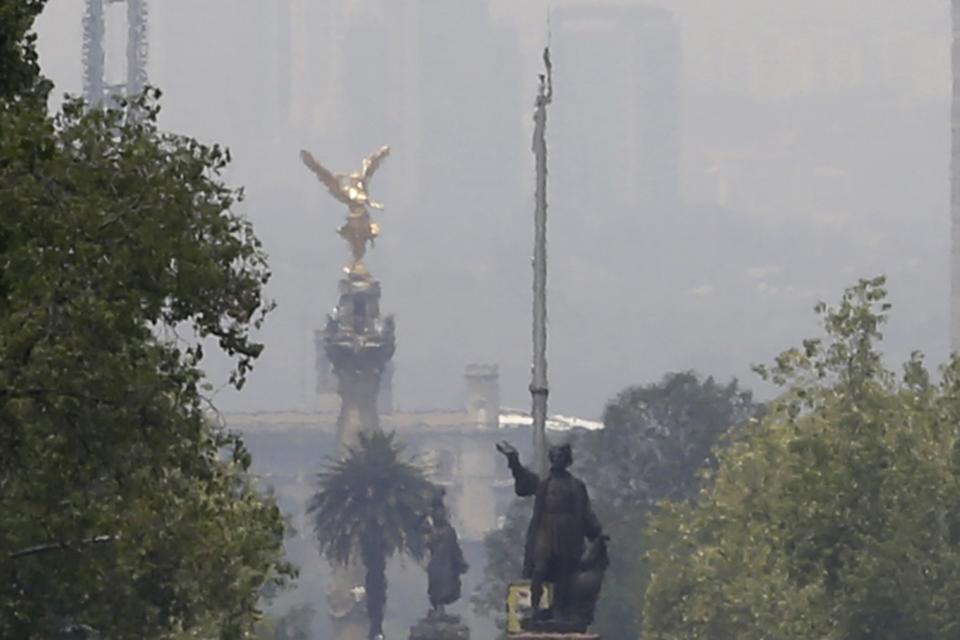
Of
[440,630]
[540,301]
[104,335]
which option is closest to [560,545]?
[540,301]

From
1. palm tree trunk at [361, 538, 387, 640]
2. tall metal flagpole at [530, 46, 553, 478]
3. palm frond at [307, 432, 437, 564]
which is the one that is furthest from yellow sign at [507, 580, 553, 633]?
palm tree trunk at [361, 538, 387, 640]

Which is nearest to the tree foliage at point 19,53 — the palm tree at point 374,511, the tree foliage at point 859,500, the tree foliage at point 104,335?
the tree foliage at point 104,335

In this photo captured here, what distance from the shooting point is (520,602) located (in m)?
57.9

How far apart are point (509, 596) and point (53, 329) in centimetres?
2098

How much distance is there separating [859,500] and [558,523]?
2930 centimetres

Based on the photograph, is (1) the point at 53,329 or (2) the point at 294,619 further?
(2) the point at 294,619

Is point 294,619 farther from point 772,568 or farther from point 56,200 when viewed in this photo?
point 56,200

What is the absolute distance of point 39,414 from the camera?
129 ft

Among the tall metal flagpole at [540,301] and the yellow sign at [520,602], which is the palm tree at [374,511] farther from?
the yellow sign at [520,602]

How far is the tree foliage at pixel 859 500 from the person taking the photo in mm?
83750

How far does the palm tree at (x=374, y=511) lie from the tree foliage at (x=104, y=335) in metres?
118

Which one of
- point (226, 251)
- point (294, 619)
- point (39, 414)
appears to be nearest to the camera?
point (39, 414)

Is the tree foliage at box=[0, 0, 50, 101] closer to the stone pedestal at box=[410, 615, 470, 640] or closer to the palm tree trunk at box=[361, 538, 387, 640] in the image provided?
the stone pedestal at box=[410, 615, 470, 640]

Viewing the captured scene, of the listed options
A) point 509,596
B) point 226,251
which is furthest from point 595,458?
point 226,251
